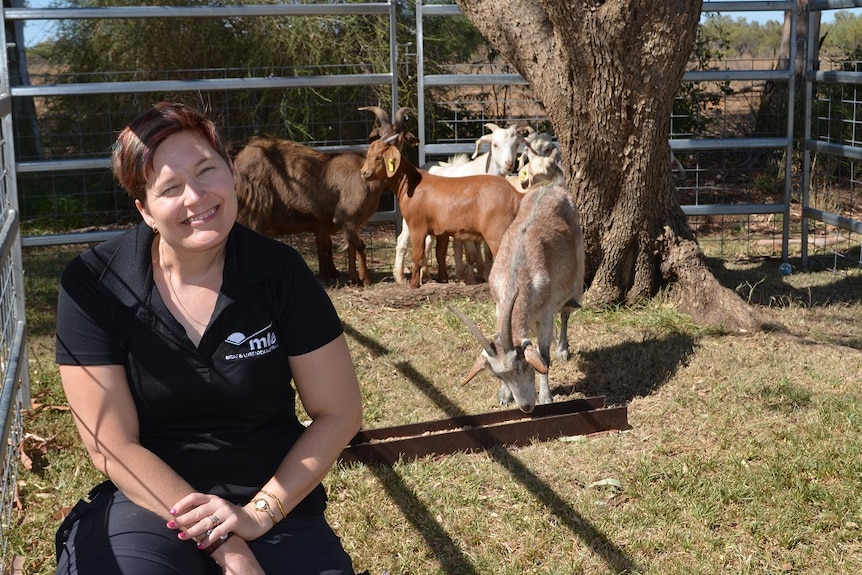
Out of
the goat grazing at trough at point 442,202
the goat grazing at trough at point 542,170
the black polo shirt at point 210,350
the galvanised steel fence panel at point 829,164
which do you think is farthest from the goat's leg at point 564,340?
the black polo shirt at point 210,350

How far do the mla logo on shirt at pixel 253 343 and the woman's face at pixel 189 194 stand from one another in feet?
1.02

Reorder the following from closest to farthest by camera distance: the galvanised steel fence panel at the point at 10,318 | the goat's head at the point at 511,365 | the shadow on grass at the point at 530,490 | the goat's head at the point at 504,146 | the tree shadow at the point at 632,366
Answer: the shadow on grass at the point at 530,490 → the galvanised steel fence panel at the point at 10,318 → the goat's head at the point at 511,365 → the tree shadow at the point at 632,366 → the goat's head at the point at 504,146

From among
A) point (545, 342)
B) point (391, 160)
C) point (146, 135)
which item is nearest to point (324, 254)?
point (391, 160)

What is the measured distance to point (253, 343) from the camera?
314cm

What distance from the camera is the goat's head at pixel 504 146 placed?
33.1 feet

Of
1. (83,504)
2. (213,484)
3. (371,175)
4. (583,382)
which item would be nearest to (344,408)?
(213,484)

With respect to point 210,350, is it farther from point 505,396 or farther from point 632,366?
point 632,366

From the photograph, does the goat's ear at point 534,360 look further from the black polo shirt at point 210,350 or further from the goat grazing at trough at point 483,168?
the goat grazing at trough at point 483,168

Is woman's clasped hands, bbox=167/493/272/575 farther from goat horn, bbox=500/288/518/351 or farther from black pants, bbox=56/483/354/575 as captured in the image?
goat horn, bbox=500/288/518/351

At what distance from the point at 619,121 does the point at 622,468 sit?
3.19m

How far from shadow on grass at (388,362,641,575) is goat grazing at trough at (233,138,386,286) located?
4.85 m

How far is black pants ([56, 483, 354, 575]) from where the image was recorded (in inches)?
112

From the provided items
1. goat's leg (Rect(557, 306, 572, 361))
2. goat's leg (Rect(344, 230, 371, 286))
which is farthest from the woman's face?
goat's leg (Rect(344, 230, 371, 286))

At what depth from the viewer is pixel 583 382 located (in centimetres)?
678
